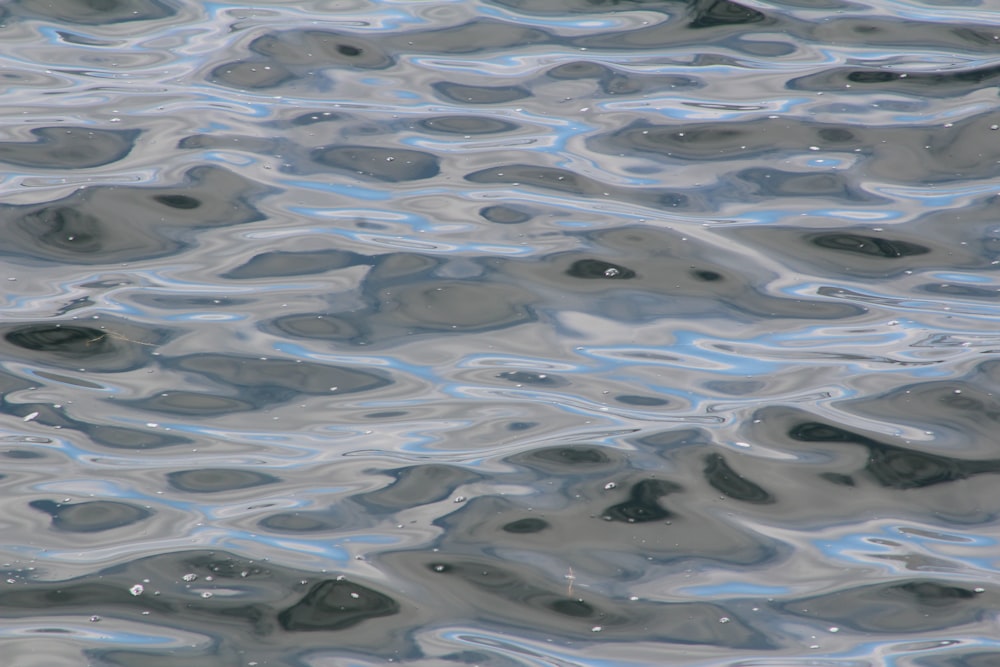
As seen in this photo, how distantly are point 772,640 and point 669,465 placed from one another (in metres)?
0.55

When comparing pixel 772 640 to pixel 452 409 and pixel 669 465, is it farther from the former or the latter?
pixel 452 409

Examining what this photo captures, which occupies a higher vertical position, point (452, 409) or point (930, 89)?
point (930, 89)

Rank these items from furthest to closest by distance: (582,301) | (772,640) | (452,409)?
1. (582,301)
2. (452,409)
3. (772,640)

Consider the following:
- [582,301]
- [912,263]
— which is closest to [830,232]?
[912,263]

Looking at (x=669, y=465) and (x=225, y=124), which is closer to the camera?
(x=669, y=465)

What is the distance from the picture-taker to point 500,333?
335 centimetres

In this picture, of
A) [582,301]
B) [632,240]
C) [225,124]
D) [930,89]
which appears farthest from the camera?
[930,89]

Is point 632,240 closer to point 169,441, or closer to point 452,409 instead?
point 452,409

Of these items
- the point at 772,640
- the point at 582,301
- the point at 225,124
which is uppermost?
the point at 225,124

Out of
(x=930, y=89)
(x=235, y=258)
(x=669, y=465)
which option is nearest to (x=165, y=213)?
(x=235, y=258)

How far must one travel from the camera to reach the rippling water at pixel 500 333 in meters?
2.46

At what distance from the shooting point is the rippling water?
2.46 meters

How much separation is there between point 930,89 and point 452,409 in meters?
2.49

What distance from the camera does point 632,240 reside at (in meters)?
3.72
